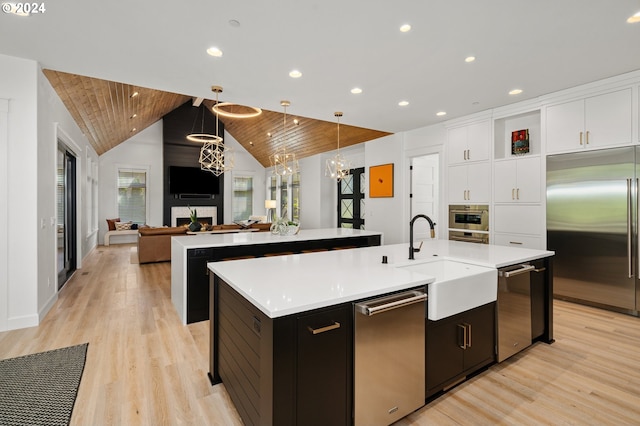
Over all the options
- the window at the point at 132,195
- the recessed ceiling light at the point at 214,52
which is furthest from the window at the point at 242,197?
the recessed ceiling light at the point at 214,52

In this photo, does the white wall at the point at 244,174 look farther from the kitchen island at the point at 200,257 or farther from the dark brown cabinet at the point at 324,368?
the dark brown cabinet at the point at 324,368

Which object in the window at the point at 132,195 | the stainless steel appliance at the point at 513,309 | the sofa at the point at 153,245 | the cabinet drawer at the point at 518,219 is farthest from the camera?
the window at the point at 132,195

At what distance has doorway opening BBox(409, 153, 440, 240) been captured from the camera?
6535 millimetres

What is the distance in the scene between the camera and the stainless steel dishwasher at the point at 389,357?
1559 millimetres

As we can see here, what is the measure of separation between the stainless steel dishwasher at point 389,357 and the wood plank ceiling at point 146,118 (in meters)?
4.13

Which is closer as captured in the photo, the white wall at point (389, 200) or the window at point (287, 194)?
the white wall at point (389, 200)

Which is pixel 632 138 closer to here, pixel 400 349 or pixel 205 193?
pixel 400 349

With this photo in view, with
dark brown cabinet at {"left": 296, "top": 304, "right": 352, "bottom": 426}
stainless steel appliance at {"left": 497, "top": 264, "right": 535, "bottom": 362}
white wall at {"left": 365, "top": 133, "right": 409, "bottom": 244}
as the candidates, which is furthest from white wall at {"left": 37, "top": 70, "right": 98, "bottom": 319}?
white wall at {"left": 365, "top": 133, "right": 409, "bottom": 244}

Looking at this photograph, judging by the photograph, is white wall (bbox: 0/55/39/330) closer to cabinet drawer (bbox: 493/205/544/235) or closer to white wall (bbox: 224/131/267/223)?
cabinet drawer (bbox: 493/205/544/235)

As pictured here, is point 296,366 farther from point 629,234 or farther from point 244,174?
point 244,174

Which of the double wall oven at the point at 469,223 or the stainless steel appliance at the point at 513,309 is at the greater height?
the double wall oven at the point at 469,223

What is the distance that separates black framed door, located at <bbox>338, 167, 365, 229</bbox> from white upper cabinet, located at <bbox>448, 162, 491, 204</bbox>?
3.18 meters

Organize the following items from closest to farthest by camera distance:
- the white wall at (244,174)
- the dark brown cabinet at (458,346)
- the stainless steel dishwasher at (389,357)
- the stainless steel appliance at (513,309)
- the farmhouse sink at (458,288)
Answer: the stainless steel dishwasher at (389,357) < the farmhouse sink at (458,288) < the dark brown cabinet at (458,346) < the stainless steel appliance at (513,309) < the white wall at (244,174)

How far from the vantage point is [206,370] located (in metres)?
2.40
